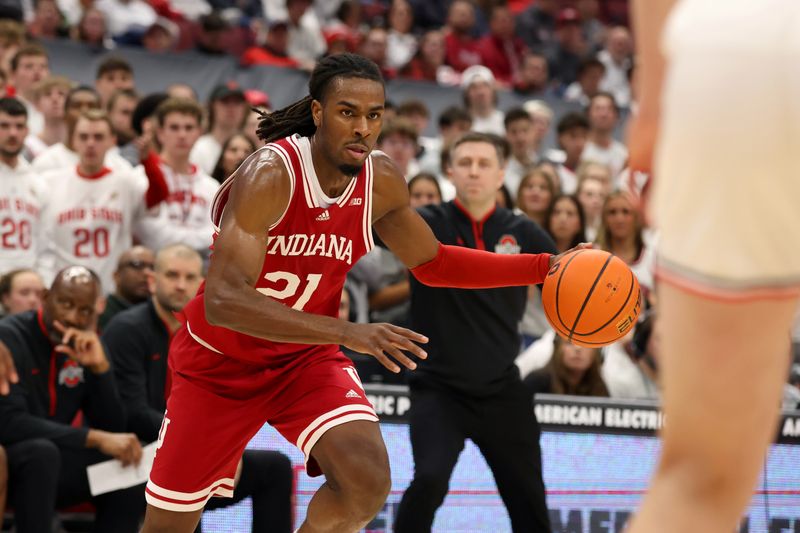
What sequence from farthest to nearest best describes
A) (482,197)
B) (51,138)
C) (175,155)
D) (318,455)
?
(51,138) < (175,155) < (482,197) < (318,455)

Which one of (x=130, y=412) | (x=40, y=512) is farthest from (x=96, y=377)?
(x=40, y=512)

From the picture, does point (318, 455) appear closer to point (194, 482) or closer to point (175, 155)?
point (194, 482)

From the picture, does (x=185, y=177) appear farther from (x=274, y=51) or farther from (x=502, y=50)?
(x=502, y=50)

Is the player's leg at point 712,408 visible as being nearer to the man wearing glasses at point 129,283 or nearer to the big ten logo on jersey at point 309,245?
the big ten logo on jersey at point 309,245

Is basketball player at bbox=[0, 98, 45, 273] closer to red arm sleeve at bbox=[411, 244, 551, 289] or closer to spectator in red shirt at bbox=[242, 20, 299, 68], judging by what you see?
red arm sleeve at bbox=[411, 244, 551, 289]

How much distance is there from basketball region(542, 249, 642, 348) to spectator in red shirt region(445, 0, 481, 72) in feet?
27.9

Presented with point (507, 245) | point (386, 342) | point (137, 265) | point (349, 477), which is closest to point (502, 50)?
point (137, 265)

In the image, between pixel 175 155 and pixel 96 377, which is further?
pixel 175 155

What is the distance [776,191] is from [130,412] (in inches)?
182

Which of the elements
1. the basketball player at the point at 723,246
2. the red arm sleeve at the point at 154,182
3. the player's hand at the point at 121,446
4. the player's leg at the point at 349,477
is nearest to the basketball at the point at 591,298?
the player's leg at the point at 349,477

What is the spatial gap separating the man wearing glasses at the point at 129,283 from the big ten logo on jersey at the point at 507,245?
2.24m

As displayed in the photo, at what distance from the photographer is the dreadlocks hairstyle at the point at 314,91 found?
4.30 m

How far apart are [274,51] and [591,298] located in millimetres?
7429

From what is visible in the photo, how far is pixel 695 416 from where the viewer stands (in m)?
2.08
